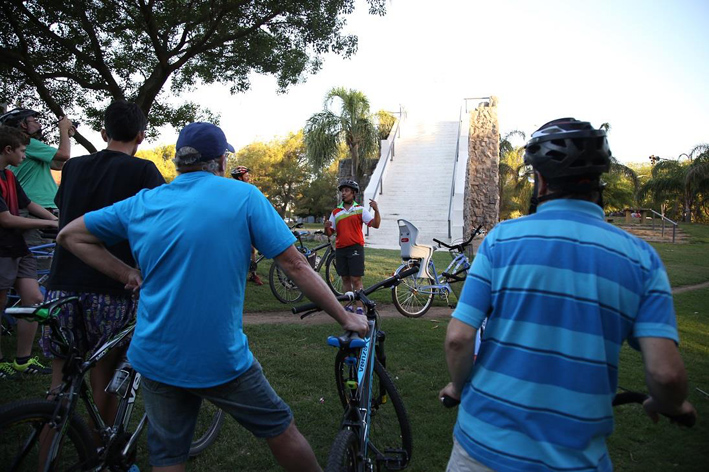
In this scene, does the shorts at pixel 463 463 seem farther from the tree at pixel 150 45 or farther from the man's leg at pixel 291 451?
the tree at pixel 150 45

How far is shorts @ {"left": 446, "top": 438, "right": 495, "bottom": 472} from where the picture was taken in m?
1.62

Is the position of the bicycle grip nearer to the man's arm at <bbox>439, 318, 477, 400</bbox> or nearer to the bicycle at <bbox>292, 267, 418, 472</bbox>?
the man's arm at <bbox>439, 318, 477, 400</bbox>

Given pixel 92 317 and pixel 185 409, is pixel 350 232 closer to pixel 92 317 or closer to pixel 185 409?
pixel 92 317

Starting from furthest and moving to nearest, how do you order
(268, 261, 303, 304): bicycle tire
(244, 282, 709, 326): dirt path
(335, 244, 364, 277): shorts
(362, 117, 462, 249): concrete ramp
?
(362, 117, 462, 249): concrete ramp → (268, 261, 303, 304): bicycle tire → (335, 244, 364, 277): shorts → (244, 282, 709, 326): dirt path

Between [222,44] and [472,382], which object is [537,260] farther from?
[222,44]

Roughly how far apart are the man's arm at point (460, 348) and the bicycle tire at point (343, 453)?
803 millimetres

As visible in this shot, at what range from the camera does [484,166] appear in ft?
89.6

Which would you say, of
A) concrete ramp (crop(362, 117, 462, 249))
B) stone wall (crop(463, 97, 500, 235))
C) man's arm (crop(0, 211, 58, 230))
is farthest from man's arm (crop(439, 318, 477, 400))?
stone wall (crop(463, 97, 500, 235))

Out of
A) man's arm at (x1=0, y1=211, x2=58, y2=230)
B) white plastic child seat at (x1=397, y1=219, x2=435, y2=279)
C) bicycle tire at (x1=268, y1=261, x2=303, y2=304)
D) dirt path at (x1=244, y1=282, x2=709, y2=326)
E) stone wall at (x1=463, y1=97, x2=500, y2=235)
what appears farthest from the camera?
stone wall at (x1=463, y1=97, x2=500, y2=235)

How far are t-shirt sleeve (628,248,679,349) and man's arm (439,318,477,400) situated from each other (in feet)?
1.59

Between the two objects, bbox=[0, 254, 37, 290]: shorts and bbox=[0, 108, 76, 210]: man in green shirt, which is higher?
bbox=[0, 108, 76, 210]: man in green shirt

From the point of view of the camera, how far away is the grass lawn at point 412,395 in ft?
11.8

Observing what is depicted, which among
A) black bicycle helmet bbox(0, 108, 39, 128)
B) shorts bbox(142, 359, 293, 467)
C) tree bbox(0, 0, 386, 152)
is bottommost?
shorts bbox(142, 359, 293, 467)

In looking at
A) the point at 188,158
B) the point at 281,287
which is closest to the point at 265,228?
the point at 188,158
